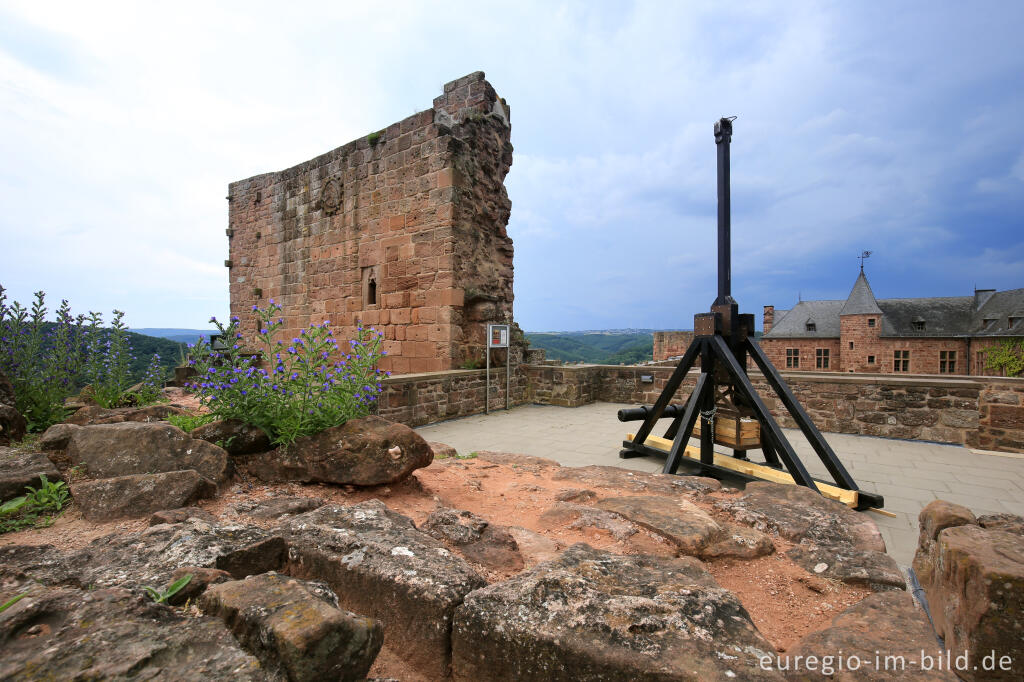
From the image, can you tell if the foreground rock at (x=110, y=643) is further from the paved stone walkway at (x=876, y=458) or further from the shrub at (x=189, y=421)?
the paved stone walkway at (x=876, y=458)

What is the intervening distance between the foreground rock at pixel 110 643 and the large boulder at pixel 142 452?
1401 mm

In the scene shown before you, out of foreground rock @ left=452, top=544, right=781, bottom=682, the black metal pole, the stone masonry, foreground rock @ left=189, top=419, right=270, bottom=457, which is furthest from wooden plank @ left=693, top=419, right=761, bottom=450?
the stone masonry

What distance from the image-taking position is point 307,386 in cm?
291

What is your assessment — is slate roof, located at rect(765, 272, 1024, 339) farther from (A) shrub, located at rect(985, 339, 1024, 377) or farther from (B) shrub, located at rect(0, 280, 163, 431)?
(B) shrub, located at rect(0, 280, 163, 431)

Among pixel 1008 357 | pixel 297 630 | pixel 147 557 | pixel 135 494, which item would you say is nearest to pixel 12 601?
pixel 147 557

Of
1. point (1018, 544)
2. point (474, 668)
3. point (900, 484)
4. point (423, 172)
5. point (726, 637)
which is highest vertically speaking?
point (423, 172)

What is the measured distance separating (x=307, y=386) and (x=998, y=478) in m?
6.72

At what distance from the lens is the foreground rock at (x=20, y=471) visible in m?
2.01

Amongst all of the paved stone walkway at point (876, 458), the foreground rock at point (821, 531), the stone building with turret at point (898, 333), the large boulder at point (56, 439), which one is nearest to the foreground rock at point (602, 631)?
the foreground rock at point (821, 531)

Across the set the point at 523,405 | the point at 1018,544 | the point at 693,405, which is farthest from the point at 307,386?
the point at 523,405

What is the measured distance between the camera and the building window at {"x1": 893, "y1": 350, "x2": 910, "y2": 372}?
39.1m

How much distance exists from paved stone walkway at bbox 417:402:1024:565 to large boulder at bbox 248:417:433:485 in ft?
9.93

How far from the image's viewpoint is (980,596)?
125 cm

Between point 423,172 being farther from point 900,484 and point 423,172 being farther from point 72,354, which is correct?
point 900,484
